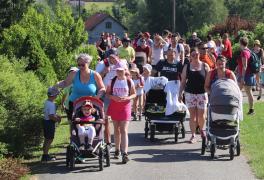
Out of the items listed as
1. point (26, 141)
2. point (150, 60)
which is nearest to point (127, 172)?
point (26, 141)

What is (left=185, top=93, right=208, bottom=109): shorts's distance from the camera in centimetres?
1238

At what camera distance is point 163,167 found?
425 inches

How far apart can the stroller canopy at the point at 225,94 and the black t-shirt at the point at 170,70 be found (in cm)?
210

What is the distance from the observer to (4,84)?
11.5m

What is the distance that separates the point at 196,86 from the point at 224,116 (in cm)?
127

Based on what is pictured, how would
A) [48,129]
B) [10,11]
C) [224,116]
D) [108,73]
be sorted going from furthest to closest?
[10,11]
[108,73]
[48,129]
[224,116]

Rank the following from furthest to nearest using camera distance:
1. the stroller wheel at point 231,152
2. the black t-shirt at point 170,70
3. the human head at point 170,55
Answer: the black t-shirt at point 170,70 → the human head at point 170,55 → the stroller wheel at point 231,152

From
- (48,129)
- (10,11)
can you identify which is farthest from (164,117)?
(10,11)

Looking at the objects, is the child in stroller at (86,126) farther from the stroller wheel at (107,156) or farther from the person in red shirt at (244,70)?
the person in red shirt at (244,70)

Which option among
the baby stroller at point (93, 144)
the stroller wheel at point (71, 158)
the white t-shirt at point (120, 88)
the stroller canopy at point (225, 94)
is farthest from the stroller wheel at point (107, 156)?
the stroller canopy at point (225, 94)

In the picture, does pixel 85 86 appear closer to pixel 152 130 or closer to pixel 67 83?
pixel 67 83

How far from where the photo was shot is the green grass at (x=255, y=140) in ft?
35.2

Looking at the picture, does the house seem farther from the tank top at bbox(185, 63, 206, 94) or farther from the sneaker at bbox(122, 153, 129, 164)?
the sneaker at bbox(122, 153, 129, 164)

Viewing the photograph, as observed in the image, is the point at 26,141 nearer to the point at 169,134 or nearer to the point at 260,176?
the point at 169,134
